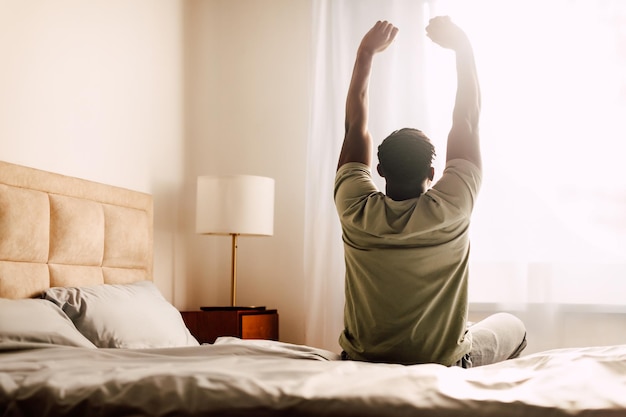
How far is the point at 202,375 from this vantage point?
145 centimetres

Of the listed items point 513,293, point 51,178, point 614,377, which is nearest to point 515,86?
point 513,293

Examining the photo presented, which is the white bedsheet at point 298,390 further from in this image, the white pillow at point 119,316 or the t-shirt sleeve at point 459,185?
the white pillow at point 119,316

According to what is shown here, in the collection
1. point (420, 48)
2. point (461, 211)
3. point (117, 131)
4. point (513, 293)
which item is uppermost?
point (420, 48)

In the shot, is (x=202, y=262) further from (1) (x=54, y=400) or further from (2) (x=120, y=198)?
(1) (x=54, y=400)

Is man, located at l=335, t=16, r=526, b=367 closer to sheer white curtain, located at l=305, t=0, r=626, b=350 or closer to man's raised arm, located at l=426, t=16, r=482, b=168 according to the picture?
man's raised arm, located at l=426, t=16, r=482, b=168

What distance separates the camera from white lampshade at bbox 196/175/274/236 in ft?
13.3

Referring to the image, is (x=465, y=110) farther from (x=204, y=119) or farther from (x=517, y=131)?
(x=204, y=119)

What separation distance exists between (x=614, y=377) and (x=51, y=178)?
227cm

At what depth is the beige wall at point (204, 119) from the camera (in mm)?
3852

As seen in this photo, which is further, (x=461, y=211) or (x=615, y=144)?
(x=615, y=144)

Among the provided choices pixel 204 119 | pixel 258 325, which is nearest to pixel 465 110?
pixel 258 325

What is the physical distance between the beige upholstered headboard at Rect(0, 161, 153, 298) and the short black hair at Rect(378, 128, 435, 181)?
1.47 m

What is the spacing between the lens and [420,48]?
14.6 ft

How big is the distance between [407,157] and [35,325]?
1309 millimetres
